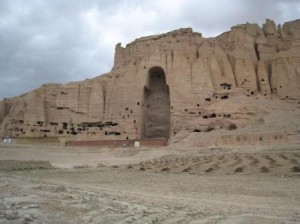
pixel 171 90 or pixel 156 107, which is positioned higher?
pixel 171 90

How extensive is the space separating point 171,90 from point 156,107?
6.69 m

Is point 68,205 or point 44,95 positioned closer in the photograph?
point 68,205

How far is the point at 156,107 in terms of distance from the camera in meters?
75.0

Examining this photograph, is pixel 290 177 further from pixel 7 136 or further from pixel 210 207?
pixel 7 136

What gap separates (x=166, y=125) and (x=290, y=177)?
56.5 meters

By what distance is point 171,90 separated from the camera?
69.8m

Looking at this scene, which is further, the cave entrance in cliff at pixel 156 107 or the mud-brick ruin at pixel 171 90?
the cave entrance in cliff at pixel 156 107

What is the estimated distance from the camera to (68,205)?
9000mm

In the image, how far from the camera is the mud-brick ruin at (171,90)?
67.4 m

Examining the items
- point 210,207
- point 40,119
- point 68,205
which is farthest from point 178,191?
point 40,119

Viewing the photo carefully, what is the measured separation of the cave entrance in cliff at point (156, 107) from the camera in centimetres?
7381

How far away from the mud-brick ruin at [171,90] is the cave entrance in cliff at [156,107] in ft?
0.65

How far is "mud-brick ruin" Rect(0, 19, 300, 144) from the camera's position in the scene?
6738cm

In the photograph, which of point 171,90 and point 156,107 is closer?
point 171,90
